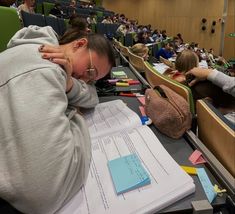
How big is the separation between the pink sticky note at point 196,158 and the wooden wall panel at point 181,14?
525 inches

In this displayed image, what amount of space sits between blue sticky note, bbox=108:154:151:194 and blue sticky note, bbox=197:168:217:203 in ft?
0.44

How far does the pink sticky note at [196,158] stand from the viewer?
727 mm

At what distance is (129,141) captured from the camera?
797mm

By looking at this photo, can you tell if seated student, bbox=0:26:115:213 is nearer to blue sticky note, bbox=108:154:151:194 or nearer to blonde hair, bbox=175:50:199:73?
blue sticky note, bbox=108:154:151:194

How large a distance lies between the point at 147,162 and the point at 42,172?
0.29 meters

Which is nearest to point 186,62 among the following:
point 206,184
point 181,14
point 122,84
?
point 122,84

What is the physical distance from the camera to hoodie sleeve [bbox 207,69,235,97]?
37.3 inches

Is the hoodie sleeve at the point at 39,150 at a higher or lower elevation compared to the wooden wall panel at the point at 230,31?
higher

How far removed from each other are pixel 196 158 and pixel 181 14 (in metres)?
13.5

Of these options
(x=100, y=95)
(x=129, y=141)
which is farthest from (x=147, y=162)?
(x=100, y=95)

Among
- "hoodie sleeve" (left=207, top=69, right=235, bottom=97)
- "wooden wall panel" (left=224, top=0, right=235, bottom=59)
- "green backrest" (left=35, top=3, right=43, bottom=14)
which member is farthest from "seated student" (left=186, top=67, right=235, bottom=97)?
"wooden wall panel" (left=224, top=0, right=235, bottom=59)

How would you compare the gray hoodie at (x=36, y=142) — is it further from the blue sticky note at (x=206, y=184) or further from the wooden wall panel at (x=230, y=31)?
the wooden wall panel at (x=230, y=31)

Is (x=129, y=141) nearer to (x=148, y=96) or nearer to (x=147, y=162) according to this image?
(x=147, y=162)

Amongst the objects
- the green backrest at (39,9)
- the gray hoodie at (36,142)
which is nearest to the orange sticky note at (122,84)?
the gray hoodie at (36,142)
